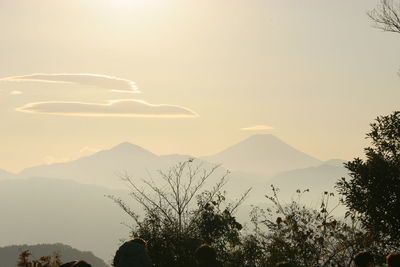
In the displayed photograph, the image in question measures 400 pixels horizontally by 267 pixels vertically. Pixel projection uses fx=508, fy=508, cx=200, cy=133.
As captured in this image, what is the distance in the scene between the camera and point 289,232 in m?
22.1

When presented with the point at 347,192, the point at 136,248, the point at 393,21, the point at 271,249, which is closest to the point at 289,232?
the point at 271,249

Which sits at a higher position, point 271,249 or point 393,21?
point 393,21

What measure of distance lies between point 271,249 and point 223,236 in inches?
247

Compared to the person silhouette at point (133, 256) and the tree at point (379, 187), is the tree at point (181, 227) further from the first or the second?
the person silhouette at point (133, 256)

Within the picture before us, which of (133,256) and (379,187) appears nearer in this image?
(133,256)

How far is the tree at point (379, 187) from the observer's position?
70.0ft

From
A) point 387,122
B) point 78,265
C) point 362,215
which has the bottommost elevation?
point 78,265

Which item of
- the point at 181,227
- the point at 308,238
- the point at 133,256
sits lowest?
the point at 133,256

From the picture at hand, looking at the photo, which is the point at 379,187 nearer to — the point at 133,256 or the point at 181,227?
the point at 181,227

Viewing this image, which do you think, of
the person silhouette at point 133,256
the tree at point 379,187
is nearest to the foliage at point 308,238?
the tree at point 379,187

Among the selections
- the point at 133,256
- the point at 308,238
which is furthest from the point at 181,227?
the point at 133,256

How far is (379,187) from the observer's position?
21.6 metres

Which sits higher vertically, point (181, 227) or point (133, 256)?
point (181, 227)

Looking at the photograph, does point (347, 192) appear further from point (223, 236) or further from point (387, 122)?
point (223, 236)
